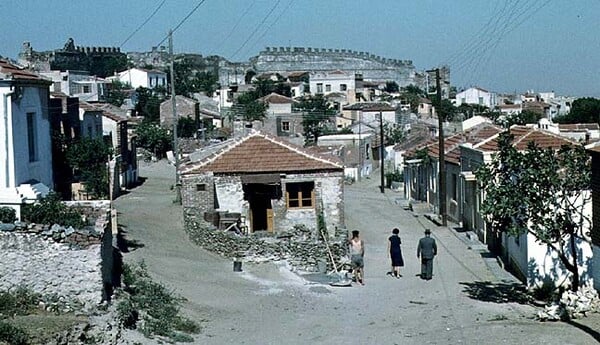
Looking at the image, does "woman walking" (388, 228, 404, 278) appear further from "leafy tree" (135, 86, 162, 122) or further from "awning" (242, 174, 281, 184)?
"leafy tree" (135, 86, 162, 122)

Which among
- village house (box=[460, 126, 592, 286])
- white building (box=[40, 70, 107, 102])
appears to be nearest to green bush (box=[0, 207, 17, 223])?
village house (box=[460, 126, 592, 286])

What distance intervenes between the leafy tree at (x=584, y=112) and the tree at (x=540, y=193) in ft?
211

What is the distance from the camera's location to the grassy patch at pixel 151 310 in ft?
56.1

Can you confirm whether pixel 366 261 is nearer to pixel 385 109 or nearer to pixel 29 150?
pixel 29 150

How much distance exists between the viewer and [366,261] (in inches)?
1156

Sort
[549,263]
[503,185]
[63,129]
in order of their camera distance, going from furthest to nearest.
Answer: [63,129] < [549,263] < [503,185]

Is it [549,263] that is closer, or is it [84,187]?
[549,263]

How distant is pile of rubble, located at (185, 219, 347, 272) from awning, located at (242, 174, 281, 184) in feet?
13.1

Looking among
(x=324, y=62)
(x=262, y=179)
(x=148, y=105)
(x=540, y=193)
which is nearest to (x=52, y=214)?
(x=540, y=193)

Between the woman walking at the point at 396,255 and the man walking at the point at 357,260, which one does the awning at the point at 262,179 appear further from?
the man walking at the point at 357,260

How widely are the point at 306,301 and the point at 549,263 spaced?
5.87 metres

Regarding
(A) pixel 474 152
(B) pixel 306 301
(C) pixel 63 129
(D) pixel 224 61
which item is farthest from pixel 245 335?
(D) pixel 224 61

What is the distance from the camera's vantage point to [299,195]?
1292 inches

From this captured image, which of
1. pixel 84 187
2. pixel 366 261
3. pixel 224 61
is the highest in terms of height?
pixel 224 61
